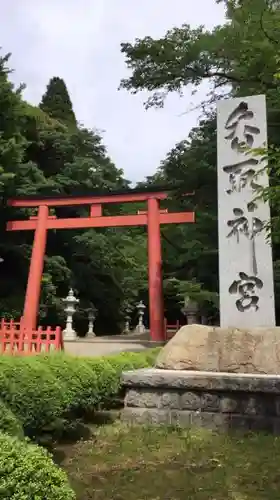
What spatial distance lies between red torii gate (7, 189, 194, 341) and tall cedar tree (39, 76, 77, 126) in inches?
416

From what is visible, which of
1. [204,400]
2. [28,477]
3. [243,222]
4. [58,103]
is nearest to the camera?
[28,477]

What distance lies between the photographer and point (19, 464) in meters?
1.96

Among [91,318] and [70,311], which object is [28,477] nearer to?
[70,311]

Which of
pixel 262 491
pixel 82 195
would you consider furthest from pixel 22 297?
pixel 262 491

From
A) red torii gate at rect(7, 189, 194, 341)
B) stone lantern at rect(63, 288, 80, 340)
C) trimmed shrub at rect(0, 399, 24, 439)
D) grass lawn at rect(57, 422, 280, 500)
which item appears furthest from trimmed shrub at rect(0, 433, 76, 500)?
stone lantern at rect(63, 288, 80, 340)

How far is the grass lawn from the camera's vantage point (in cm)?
340

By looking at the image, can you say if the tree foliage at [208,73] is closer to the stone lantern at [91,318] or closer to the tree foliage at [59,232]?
the tree foliage at [59,232]

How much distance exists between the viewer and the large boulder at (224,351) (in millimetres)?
5863

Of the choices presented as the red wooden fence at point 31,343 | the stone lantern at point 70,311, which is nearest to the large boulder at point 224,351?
the red wooden fence at point 31,343

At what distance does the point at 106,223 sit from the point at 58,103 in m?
13.2

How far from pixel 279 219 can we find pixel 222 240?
196cm

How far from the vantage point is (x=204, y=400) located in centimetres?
532

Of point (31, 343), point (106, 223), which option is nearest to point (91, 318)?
point (106, 223)

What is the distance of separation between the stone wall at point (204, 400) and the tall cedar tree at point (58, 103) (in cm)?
2296
